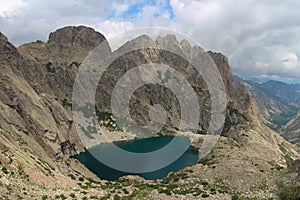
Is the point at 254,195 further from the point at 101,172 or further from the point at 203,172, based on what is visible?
the point at 101,172

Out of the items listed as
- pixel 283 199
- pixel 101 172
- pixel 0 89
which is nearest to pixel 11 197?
pixel 283 199

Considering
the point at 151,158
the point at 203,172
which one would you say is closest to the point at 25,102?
the point at 151,158

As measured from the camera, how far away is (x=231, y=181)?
62.6 metres

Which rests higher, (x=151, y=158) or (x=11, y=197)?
(x=151, y=158)

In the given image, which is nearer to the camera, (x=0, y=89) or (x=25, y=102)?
(x=0, y=89)

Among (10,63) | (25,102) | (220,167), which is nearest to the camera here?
(220,167)

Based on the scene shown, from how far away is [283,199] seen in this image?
1779 inches

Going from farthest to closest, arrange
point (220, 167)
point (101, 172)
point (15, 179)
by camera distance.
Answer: point (101, 172)
point (220, 167)
point (15, 179)

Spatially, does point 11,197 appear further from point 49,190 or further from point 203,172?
point 203,172

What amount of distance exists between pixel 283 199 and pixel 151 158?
5144 inches

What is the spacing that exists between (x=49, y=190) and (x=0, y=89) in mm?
119860

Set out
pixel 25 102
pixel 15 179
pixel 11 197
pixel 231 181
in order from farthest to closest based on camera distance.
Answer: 1. pixel 25 102
2. pixel 231 181
3. pixel 15 179
4. pixel 11 197

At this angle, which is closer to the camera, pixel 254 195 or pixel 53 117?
pixel 254 195

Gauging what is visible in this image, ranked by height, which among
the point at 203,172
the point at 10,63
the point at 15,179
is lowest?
the point at 15,179
